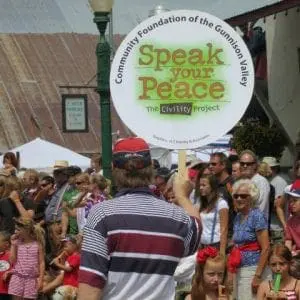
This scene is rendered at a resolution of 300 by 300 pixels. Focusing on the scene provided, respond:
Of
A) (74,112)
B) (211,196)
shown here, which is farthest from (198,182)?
(74,112)

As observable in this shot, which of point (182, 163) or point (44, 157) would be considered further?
point (44, 157)

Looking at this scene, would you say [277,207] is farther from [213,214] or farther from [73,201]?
[73,201]

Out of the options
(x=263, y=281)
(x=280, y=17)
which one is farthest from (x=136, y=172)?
(x=280, y=17)

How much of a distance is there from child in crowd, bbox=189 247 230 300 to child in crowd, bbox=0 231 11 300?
13.6ft

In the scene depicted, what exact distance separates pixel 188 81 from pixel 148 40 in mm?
471

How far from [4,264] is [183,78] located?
5.12 metres

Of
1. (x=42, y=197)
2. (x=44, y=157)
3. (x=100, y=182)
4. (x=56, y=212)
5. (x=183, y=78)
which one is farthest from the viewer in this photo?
(x=44, y=157)

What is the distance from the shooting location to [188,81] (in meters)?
7.76

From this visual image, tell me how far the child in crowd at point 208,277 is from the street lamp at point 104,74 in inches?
161

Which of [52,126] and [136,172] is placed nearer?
[136,172]

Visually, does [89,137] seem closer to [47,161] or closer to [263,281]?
[47,161]

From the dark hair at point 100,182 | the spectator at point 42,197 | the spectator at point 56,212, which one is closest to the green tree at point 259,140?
the spectator at point 42,197

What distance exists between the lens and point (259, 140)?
1633cm

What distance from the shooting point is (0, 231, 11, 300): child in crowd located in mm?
12086
